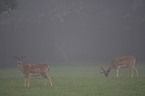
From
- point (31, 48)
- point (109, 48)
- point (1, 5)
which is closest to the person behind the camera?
point (1, 5)

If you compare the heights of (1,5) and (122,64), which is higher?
(1,5)

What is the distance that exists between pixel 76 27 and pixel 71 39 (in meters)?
4.02

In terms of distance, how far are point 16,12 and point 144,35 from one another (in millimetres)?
19652

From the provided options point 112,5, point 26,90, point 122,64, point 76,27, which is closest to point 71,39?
point 76,27

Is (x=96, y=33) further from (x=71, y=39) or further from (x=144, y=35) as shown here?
(x=144, y=35)

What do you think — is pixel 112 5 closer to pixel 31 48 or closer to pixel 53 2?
pixel 53 2

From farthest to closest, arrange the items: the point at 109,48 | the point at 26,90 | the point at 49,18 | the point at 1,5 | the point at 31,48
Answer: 1. the point at 109,48
2. the point at 31,48
3. the point at 49,18
4. the point at 1,5
5. the point at 26,90

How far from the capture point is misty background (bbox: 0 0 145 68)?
127 feet

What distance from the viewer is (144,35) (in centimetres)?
4338

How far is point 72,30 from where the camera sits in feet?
160

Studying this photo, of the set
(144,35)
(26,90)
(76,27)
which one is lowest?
(26,90)

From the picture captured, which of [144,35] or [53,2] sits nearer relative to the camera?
[53,2]

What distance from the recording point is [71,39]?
51500mm

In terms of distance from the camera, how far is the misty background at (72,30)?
38.8 m
